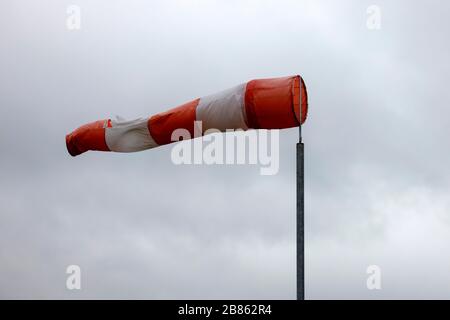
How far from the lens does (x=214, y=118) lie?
2491cm

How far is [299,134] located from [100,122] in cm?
986

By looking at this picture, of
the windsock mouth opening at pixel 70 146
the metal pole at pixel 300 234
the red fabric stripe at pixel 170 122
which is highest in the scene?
the red fabric stripe at pixel 170 122

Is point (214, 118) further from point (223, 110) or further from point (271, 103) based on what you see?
point (271, 103)

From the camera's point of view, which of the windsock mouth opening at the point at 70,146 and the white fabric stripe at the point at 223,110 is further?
the windsock mouth opening at the point at 70,146

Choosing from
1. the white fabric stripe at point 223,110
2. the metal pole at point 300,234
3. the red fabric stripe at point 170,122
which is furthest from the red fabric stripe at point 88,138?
the metal pole at point 300,234

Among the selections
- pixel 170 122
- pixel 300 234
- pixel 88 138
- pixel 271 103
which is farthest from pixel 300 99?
pixel 88 138

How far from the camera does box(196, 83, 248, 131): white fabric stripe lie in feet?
79.3

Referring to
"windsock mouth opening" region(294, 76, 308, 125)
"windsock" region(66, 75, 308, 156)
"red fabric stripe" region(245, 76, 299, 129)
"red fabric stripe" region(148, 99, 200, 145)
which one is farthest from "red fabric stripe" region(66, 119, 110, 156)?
"windsock mouth opening" region(294, 76, 308, 125)

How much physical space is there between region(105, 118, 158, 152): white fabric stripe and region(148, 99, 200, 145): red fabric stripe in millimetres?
433

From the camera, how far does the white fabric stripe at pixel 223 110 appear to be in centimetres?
2416

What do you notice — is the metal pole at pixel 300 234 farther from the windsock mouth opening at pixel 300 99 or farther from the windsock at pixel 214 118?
the windsock mouth opening at pixel 300 99

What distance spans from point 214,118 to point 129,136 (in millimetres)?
4777

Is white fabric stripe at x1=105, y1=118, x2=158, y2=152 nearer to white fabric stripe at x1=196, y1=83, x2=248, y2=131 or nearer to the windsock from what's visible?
the windsock

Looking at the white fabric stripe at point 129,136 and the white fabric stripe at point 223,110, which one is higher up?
the white fabric stripe at point 223,110
